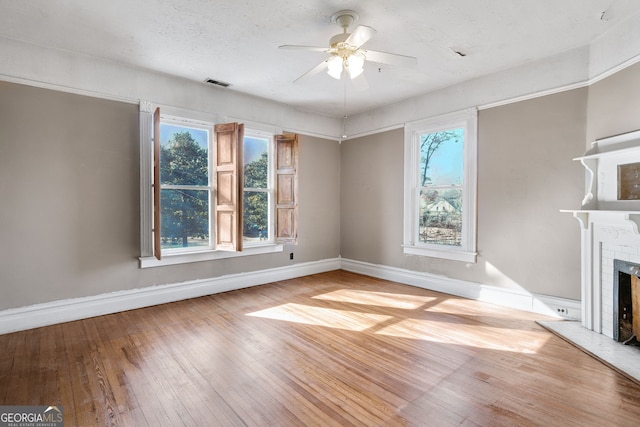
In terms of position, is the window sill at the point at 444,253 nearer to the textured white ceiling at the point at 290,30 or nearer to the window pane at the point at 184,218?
the textured white ceiling at the point at 290,30

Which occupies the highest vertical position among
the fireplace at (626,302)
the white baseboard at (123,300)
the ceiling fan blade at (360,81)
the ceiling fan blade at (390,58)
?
the ceiling fan blade at (390,58)

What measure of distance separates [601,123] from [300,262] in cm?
431

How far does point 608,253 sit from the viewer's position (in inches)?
113

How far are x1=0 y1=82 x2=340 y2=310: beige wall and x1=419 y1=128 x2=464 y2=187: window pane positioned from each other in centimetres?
382

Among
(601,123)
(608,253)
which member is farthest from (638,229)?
(601,123)

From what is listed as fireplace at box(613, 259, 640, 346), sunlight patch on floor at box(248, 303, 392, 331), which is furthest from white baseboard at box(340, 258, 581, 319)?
sunlight patch on floor at box(248, 303, 392, 331)

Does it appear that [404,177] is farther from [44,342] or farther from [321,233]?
[44,342]

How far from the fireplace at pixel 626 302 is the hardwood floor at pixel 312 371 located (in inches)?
19.0

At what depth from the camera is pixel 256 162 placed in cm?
494

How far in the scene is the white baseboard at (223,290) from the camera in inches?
125

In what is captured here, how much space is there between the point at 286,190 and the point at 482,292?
→ 317cm

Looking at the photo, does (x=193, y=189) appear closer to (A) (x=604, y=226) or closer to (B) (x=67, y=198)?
(B) (x=67, y=198)

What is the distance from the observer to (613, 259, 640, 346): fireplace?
8.62 ft

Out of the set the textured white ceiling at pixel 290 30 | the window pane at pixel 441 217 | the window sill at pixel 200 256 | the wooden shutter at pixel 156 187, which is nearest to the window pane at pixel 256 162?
the window sill at pixel 200 256
